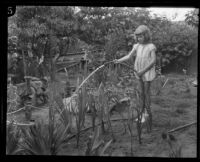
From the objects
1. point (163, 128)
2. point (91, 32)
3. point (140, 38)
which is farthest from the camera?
point (91, 32)

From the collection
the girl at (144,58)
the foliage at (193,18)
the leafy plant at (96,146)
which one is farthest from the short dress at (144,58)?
the leafy plant at (96,146)

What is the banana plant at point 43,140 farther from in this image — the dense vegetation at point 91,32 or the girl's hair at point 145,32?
the girl's hair at point 145,32

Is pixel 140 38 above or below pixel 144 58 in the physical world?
above

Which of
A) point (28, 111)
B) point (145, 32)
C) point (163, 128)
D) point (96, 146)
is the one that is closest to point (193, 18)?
point (145, 32)

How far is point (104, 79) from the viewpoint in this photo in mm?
4004

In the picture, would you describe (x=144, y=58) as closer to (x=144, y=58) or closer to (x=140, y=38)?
(x=144, y=58)

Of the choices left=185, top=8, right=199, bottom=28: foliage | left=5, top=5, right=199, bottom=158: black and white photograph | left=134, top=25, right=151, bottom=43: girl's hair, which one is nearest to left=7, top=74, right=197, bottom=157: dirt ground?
left=5, top=5, right=199, bottom=158: black and white photograph

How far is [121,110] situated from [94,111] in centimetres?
29

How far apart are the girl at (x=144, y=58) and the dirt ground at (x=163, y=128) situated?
175 millimetres

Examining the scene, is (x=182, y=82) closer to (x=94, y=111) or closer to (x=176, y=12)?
(x=176, y=12)

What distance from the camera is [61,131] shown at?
381 centimetres

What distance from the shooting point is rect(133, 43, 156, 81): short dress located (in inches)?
156

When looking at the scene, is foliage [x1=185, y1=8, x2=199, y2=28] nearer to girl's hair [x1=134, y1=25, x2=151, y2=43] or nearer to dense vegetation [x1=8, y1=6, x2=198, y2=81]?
dense vegetation [x1=8, y1=6, x2=198, y2=81]
